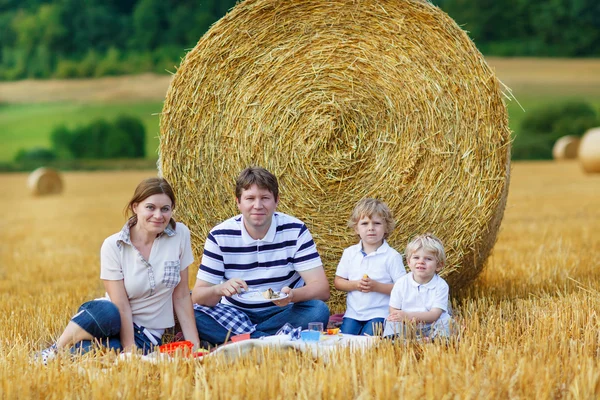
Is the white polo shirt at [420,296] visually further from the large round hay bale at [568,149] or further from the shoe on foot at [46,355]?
the large round hay bale at [568,149]

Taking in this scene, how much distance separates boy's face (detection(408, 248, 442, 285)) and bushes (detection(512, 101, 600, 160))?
25905mm

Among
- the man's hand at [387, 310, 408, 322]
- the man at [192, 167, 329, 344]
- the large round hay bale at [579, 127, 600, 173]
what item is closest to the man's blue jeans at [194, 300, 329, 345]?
the man at [192, 167, 329, 344]

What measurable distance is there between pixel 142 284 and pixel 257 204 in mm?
817

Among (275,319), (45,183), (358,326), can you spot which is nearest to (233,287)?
(275,319)

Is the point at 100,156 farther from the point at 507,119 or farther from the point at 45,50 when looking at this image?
the point at 507,119

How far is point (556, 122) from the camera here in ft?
101

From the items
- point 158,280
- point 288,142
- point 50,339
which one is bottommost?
point 50,339

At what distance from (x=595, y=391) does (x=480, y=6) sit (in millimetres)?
29411

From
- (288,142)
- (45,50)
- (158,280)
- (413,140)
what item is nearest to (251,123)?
(288,142)

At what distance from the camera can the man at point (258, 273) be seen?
4.79m

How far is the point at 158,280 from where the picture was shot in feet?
14.9

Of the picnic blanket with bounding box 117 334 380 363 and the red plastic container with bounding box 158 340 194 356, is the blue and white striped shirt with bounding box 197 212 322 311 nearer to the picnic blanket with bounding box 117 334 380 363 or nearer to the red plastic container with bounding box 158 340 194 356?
the red plastic container with bounding box 158 340 194 356

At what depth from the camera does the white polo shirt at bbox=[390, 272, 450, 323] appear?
4551 mm

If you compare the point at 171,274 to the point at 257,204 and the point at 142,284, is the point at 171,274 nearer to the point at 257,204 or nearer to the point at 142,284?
the point at 142,284
